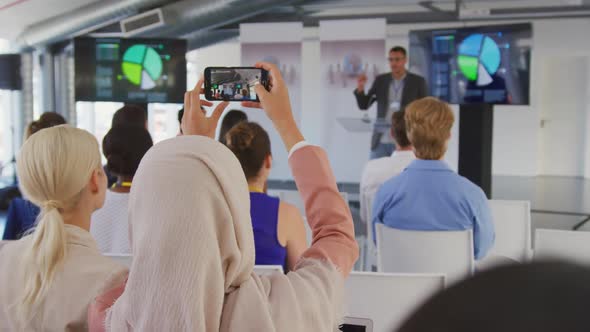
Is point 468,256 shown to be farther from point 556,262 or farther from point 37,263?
point 556,262

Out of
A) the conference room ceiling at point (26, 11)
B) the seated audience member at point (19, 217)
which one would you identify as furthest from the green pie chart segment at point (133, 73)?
the seated audience member at point (19, 217)

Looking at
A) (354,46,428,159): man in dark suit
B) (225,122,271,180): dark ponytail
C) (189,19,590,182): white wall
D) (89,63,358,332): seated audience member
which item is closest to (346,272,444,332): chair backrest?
(225,122,271,180): dark ponytail

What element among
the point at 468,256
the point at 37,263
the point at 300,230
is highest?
the point at 37,263

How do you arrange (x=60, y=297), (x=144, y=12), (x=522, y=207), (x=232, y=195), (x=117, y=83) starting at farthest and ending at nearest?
(x=144, y=12) < (x=117, y=83) < (x=522, y=207) < (x=60, y=297) < (x=232, y=195)

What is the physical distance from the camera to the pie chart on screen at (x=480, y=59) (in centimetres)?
742

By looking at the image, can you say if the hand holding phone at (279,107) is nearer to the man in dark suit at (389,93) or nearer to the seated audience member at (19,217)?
the seated audience member at (19,217)

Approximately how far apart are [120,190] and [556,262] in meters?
2.87

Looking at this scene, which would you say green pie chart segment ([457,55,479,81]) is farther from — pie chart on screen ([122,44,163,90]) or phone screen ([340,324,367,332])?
phone screen ([340,324,367,332])

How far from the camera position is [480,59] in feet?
24.6

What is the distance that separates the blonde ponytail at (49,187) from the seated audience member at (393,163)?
272 centimetres

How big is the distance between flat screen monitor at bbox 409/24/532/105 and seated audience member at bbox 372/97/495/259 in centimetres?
447

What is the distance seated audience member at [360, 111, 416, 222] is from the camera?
4.10 metres

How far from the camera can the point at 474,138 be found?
6801mm

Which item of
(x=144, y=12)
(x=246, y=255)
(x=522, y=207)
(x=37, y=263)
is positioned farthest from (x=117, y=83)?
(x=246, y=255)
